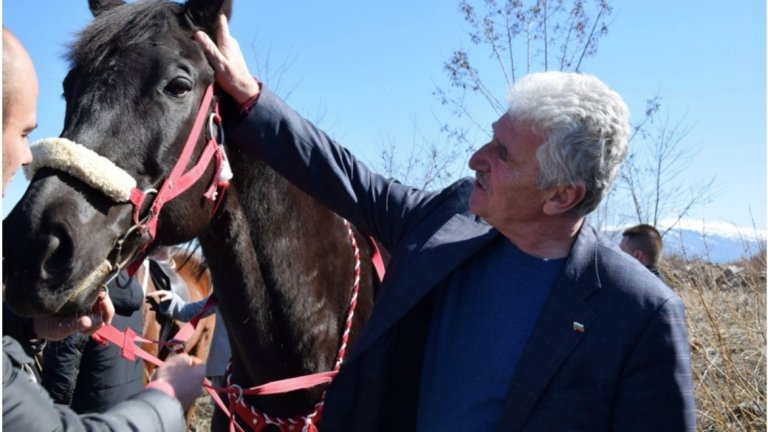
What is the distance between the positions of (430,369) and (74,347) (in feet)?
11.5

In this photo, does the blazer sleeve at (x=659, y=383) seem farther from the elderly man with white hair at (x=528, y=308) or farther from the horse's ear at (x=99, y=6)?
the horse's ear at (x=99, y=6)

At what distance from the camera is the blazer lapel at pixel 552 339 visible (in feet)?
6.34

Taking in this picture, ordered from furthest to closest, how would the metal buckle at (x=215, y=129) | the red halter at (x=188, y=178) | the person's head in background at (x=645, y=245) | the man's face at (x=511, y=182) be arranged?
the person's head in background at (x=645, y=245) < the metal buckle at (x=215, y=129) < the red halter at (x=188, y=178) < the man's face at (x=511, y=182)

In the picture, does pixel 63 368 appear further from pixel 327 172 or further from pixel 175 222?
pixel 327 172

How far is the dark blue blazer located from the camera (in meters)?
1.87

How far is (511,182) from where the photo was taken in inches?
85.4

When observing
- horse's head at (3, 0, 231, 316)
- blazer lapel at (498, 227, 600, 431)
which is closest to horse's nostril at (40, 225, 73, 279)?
horse's head at (3, 0, 231, 316)

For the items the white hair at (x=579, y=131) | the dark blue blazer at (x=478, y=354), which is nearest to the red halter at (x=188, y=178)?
the dark blue blazer at (x=478, y=354)

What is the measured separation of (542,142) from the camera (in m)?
2.12

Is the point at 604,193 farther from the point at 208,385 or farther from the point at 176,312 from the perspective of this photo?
the point at 176,312

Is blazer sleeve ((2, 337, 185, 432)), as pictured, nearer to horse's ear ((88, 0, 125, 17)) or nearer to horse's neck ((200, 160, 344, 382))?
horse's neck ((200, 160, 344, 382))

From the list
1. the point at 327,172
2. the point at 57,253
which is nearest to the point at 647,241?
the point at 327,172

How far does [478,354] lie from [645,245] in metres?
4.90

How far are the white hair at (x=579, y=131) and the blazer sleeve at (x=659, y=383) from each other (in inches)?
16.1
